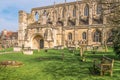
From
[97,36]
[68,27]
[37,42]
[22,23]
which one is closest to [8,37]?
[22,23]

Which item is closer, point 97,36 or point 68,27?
point 97,36

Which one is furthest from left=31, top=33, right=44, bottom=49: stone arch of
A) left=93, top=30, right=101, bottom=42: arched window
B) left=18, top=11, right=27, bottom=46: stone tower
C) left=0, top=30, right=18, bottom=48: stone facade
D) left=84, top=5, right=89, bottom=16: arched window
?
left=0, top=30, right=18, bottom=48: stone facade

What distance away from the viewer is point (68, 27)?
58312 millimetres

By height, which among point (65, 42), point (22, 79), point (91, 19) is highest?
point (91, 19)

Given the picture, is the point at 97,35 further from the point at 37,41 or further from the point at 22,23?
the point at 22,23

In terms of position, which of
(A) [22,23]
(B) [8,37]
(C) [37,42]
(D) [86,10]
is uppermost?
(D) [86,10]

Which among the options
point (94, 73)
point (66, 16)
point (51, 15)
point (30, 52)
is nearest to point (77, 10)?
point (66, 16)

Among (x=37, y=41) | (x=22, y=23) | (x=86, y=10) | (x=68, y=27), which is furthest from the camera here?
(x=22, y=23)

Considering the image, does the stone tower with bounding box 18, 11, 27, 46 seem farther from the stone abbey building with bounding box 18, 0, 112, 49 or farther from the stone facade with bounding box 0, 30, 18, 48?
the stone facade with bounding box 0, 30, 18, 48

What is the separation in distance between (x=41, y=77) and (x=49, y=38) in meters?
36.1

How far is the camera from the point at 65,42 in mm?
57750

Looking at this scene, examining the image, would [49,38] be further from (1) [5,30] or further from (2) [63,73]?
(1) [5,30]

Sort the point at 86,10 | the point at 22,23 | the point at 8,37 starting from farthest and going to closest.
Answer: the point at 8,37
the point at 22,23
the point at 86,10

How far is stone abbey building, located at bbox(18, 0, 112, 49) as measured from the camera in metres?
52.8
